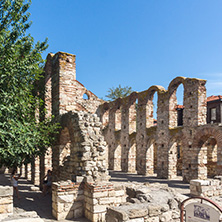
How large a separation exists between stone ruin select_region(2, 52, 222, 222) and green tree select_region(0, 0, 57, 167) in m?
1.81

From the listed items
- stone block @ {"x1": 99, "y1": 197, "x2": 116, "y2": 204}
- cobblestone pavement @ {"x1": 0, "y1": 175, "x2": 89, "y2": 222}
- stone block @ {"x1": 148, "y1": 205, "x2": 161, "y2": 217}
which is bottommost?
cobblestone pavement @ {"x1": 0, "y1": 175, "x2": 89, "y2": 222}

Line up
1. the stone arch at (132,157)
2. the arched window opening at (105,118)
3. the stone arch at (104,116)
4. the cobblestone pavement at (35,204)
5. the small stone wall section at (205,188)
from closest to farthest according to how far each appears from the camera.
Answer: the cobblestone pavement at (35,204), the small stone wall section at (205,188), the stone arch at (132,157), the stone arch at (104,116), the arched window opening at (105,118)

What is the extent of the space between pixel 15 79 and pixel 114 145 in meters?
19.2

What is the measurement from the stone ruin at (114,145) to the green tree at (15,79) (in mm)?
1812

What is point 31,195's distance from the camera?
37.4 feet

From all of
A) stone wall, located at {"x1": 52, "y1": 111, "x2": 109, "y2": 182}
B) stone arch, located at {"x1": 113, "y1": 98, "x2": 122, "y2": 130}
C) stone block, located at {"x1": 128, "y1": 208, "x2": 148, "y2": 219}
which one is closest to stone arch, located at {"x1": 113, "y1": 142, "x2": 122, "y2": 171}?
stone arch, located at {"x1": 113, "y1": 98, "x2": 122, "y2": 130}

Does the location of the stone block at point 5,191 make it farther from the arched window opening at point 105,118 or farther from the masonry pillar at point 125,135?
the arched window opening at point 105,118

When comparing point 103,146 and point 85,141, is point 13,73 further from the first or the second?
point 103,146

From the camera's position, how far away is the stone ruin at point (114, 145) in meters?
7.77

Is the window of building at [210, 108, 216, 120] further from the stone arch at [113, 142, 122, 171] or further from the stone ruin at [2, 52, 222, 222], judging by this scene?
the stone arch at [113, 142, 122, 171]

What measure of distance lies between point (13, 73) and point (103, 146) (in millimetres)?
4312

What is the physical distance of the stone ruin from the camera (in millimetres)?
7766

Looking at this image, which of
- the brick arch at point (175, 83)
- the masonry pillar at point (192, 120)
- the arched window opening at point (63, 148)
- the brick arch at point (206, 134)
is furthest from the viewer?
the brick arch at point (175, 83)

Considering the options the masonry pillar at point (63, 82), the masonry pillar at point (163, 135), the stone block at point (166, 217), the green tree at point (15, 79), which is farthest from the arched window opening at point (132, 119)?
the stone block at point (166, 217)
